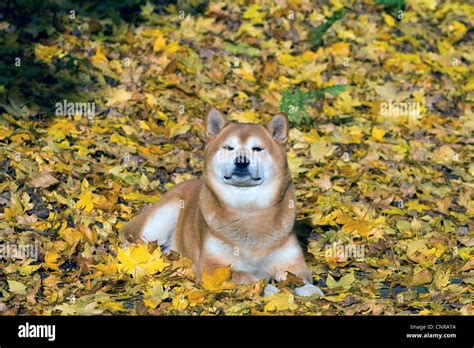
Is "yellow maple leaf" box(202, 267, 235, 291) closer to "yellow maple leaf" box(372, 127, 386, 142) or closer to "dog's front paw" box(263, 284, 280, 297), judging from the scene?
"dog's front paw" box(263, 284, 280, 297)

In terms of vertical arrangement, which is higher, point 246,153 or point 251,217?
point 246,153

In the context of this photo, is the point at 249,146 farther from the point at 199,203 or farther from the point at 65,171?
the point at 65,171

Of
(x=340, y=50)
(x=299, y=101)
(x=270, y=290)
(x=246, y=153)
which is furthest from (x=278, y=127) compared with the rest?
(x=340, y=50)

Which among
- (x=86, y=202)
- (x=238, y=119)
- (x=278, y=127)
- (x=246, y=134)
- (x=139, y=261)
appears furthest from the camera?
(x=238, y=119)

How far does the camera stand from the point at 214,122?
825cm

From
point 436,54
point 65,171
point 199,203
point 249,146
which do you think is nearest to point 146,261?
point 199,203

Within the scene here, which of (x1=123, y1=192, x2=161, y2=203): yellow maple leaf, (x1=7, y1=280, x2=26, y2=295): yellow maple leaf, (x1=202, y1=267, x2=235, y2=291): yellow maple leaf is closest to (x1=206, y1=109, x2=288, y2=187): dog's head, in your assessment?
(x1=202, y1=267, x2=235, y2=291): yellow maple leaf

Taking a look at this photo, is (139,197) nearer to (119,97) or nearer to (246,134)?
(246,134)

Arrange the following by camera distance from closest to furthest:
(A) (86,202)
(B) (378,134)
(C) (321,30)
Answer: (A) (86,202), (B) (378,134), (C) (321,30)

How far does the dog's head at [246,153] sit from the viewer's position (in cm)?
792

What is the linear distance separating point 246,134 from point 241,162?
248 mm

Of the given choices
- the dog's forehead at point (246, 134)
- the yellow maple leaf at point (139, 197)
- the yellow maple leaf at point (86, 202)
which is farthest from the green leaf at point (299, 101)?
the dog's forehead at point (246, 134)

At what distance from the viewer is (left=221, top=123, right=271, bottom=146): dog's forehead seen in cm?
798

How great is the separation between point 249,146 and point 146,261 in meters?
1.26
